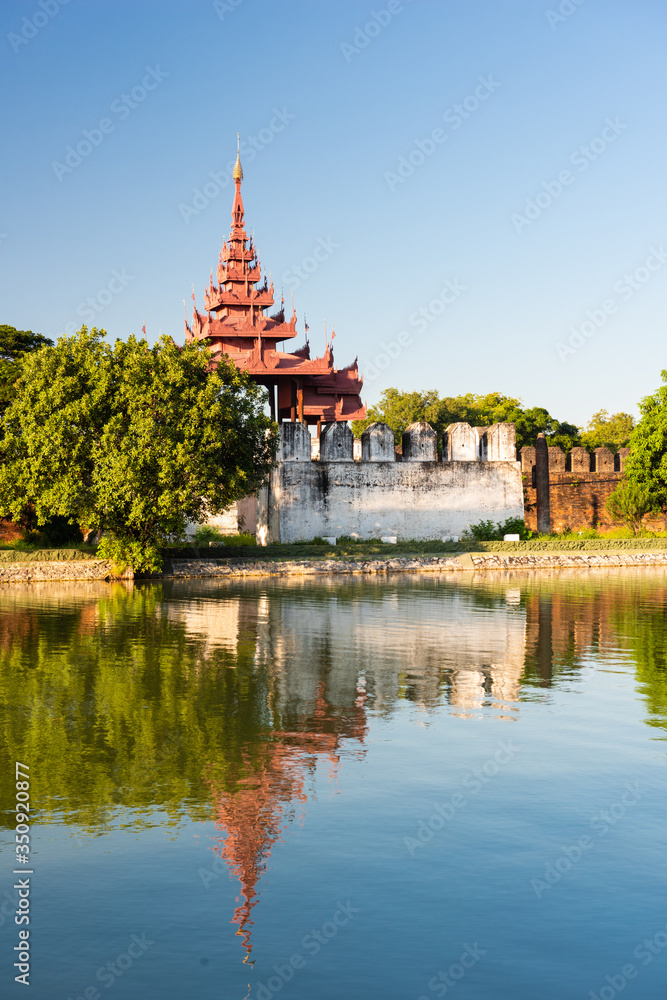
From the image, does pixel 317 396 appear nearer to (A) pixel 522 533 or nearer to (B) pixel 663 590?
(A) pixel 522 533

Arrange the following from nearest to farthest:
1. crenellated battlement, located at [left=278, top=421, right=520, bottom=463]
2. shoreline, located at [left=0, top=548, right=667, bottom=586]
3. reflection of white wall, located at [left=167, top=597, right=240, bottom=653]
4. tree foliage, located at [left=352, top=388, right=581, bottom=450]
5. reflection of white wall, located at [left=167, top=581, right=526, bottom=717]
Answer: reflection of white wall, located at [left=167, top=581, right=526, bottom=717] → reflection of white wall, located at [left=167, top=597, right=240, bottom=653] → shoreline, located at [left=0, top=548, right=667, bottom=586] → crenellated battlement, located at [left=278, top=421, right=520, bottom=463] → tree foliage, located at [left=352, top=388, right=581, bottom=450]

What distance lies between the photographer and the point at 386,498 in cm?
3300

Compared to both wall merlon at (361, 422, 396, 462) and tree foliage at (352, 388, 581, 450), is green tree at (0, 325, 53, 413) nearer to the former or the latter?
wall merlon at (361, 422, 396, 462)

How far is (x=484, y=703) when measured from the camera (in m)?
9.07

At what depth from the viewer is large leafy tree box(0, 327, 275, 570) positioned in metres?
23.7

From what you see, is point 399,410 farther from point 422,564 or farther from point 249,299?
point 422,564

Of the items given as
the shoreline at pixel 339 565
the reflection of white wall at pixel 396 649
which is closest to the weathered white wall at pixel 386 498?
the shoreline at pixel 339 565

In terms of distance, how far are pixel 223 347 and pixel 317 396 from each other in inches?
170

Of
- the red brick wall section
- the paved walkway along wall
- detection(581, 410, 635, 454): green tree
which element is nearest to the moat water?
the paved walkway along wall

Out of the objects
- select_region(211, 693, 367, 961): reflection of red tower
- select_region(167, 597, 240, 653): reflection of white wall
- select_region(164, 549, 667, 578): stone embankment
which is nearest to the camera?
select_region(211, 693, 367, 961): reflection of red tower

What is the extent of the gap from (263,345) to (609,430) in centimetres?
4103

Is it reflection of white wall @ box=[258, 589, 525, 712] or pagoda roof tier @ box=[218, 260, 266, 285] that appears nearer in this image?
reflection of white wall @ box=[258, 589, 525, 712]

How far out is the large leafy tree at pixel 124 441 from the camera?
23.7 metres

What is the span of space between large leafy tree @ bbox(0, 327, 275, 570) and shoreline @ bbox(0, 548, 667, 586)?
1.18 metres
